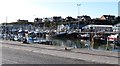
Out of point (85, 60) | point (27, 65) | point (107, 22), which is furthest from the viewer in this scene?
point (107, 22)

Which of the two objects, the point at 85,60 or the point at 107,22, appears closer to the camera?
the point at 85,60

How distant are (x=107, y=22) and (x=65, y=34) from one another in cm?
5996

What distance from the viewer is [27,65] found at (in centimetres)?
2075

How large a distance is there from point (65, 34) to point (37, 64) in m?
84.1

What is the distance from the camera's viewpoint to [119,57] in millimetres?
25656

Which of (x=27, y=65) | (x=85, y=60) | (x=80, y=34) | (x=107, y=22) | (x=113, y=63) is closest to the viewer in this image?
(x=27, y=65)

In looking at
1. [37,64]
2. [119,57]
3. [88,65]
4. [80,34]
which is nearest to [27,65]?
[37,64]

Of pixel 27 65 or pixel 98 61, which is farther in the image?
pixel 98 61

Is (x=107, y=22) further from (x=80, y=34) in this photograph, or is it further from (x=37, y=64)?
(x=37, y=64)

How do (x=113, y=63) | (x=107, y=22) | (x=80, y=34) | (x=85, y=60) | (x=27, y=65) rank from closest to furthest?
(x=27, y=65) → (x=113, y=63) → (x=85, y=60) → (x=80, y=34) → (x=107, y=22)

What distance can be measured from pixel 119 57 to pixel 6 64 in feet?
30.6

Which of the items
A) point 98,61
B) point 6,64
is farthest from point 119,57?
point 6,64

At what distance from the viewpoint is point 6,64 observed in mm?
21438

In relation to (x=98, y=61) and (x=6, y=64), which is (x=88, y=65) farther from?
(x=6, y=64)
